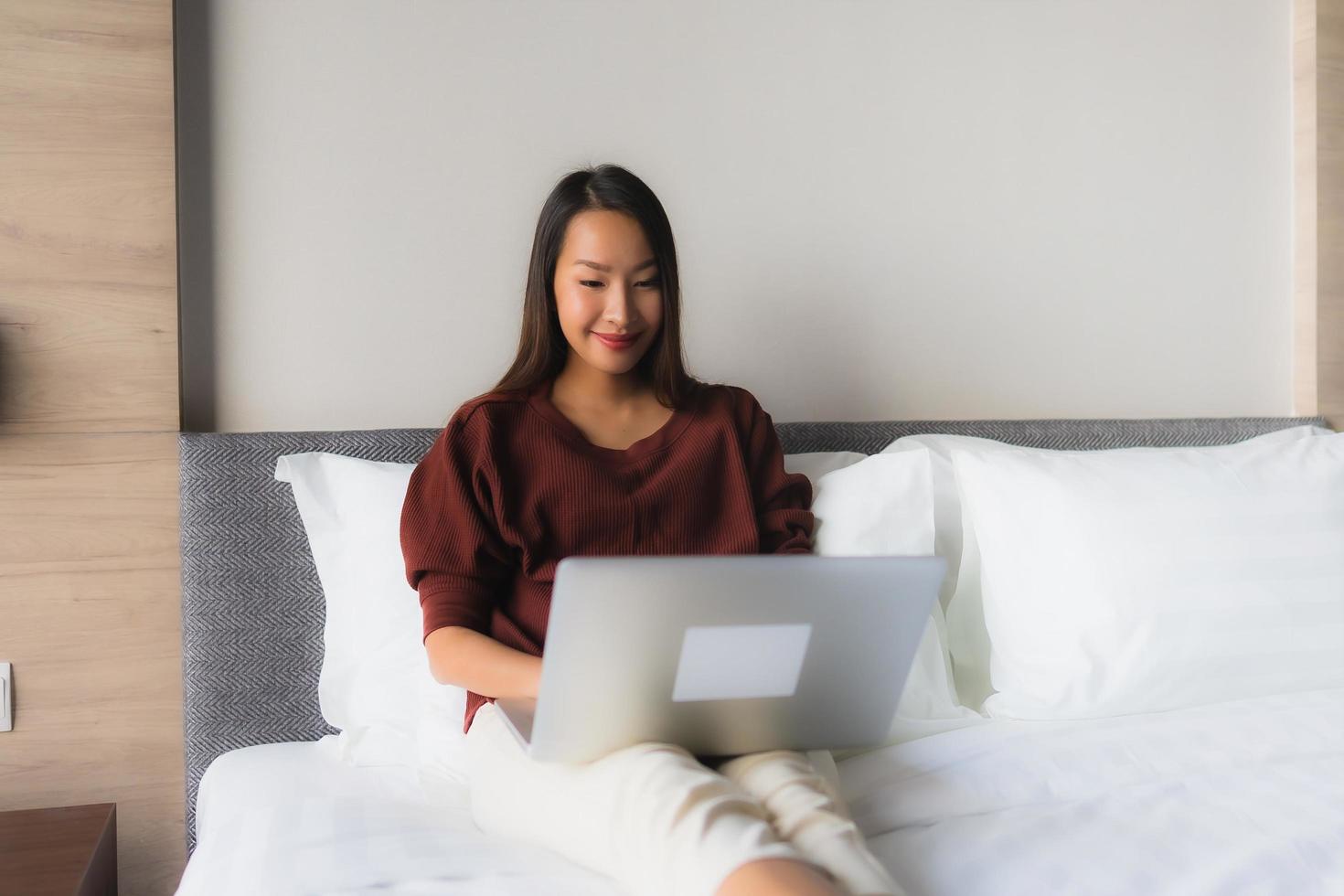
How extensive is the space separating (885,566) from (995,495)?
0.70 metres

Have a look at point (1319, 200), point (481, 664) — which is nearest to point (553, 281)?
point (481, 664)

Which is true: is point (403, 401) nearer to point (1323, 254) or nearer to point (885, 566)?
point (885, 566)

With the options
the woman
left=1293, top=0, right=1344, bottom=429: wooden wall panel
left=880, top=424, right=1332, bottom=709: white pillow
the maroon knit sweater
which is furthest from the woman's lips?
left=1293, top=0, right=1344, bottom=429: wooden wall panel

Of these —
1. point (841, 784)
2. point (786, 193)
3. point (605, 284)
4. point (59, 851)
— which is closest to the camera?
point (841, 784)

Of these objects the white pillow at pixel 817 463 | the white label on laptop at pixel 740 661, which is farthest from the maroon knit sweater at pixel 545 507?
the white label on laptop at pixel 740 661

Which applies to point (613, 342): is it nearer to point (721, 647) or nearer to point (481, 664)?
point (481, 664)

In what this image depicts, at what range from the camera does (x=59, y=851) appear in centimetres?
126

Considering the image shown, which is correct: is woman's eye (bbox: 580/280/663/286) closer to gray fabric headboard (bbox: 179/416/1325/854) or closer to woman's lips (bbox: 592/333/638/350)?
woman's lips (bbox: 592/333/638/350)

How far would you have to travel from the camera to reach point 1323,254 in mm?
2129

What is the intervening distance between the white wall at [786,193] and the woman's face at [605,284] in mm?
316

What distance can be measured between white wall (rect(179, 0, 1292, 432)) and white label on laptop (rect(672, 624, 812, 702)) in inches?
35.7

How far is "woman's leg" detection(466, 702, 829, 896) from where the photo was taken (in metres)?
0.82

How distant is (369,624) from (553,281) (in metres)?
0.53

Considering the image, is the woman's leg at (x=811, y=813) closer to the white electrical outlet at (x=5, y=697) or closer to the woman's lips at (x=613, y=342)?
the woman's lips at (x=613, y=342)
